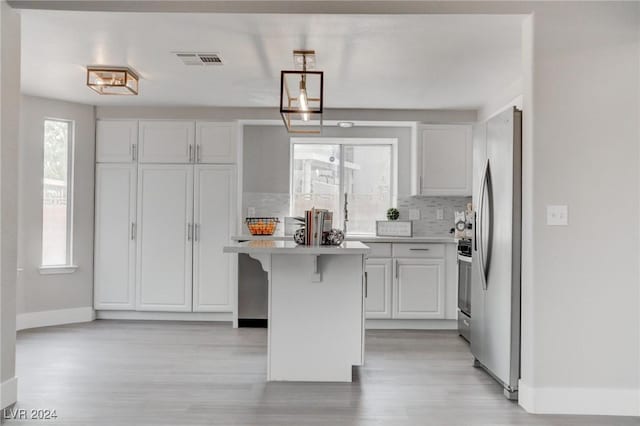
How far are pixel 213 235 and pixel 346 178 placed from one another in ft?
5.57

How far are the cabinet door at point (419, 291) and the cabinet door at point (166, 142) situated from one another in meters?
2.59

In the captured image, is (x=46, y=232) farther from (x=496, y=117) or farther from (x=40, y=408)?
(x=496, y=117)

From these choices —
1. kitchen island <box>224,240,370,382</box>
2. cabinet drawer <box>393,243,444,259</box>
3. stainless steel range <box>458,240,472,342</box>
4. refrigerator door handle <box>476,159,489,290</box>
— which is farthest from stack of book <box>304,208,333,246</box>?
cabinet drawer <box>393,243,444,259</box>


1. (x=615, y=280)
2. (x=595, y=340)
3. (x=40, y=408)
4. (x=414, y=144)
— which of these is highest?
(x=414, y=144)

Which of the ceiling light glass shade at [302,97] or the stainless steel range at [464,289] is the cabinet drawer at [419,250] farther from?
the ceiling light glass shade at [302,97]

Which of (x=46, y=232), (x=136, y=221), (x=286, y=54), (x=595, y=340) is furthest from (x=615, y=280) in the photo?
(x=46, y=232)

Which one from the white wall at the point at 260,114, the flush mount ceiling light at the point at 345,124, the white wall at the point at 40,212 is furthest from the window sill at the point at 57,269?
the flush mount ceiling light at the point at 345,124

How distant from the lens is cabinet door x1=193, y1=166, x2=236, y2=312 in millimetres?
5043

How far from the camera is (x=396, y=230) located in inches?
205

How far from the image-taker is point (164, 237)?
5055 millimetres

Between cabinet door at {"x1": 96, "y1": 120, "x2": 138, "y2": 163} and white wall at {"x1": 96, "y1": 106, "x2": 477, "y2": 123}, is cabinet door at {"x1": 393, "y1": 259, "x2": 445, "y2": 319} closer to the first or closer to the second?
white wall at {"x1": 96, "y1": 106, "x2": 477, "y2": 123}

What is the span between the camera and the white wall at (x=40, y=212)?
466 centimetres

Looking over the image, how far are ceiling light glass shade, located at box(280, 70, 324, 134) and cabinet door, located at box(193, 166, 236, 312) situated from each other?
1076 millimetres

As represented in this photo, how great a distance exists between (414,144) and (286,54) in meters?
2.20
